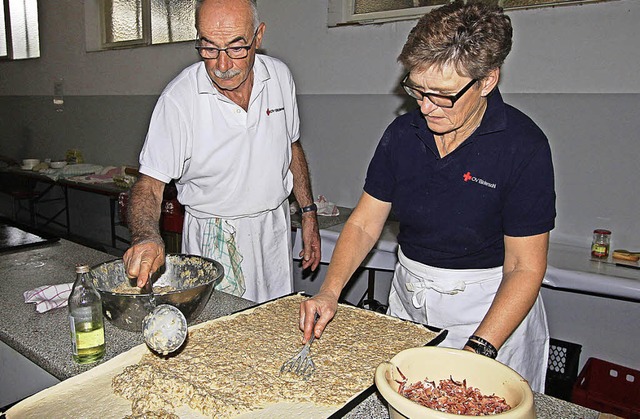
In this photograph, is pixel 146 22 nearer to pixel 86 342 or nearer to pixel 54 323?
pixel 54 323

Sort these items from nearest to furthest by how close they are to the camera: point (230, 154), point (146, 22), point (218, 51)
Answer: point (218, 51), point (230, 154), point (146, 22)

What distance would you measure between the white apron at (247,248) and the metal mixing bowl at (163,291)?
0.32 metres

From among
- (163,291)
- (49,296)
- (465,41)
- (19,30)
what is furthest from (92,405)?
(19,30)

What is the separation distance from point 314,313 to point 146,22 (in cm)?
471

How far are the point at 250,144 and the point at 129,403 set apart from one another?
3.89 ft

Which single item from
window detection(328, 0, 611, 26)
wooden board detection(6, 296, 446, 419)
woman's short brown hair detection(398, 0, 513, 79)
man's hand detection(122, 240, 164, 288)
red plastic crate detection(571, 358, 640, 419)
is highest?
window detection(328, 0, 611, 26)

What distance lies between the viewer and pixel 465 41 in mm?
1205

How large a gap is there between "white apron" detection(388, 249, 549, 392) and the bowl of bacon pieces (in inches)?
22.2

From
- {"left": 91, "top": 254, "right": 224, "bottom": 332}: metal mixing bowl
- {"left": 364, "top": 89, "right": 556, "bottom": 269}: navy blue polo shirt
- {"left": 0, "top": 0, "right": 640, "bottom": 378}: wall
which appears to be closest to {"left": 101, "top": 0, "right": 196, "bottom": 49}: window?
{"left": 0, "top": 0, "right": 640, "bottom": 378}: wall

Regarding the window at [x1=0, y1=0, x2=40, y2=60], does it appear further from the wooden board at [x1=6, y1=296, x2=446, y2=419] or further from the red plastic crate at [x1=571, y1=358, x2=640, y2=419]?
the red plastic crate at [x1=571, y1=358, x2=640, y2=419]

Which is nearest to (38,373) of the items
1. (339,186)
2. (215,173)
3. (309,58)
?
(215,173)

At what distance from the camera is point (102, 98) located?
5820mm

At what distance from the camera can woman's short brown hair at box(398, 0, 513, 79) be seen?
121 cm

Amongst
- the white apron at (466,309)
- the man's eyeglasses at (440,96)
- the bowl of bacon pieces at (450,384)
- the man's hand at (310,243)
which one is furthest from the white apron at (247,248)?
the bowl of bacon pieces at (450,384)
